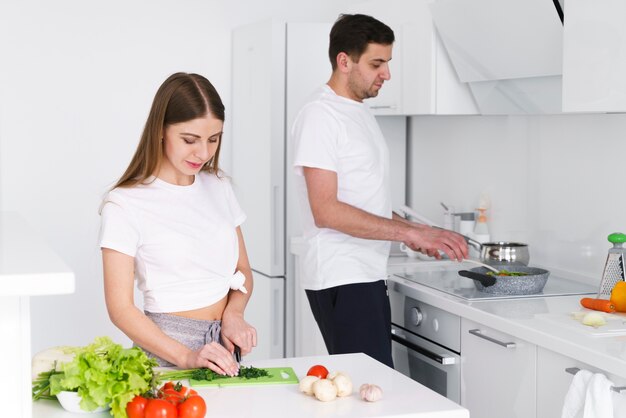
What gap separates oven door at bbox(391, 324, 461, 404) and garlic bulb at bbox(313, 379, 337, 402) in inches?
45.9

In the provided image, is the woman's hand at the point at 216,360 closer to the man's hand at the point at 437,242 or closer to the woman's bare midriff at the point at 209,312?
the woman's bare midriff at the point at 209,312

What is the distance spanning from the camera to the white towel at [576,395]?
2.18m

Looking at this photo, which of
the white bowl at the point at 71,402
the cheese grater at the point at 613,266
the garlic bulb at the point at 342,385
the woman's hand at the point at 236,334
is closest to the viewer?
the white bowl at the point at 71,402

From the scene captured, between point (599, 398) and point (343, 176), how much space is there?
109 centimetres

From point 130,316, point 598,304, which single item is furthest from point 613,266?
point 130,316

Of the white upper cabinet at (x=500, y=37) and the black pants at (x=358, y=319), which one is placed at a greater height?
the white upper cabinet at (x=500, y=37)

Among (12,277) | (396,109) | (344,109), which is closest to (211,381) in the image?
(12,277)

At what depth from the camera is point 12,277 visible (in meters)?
1.31

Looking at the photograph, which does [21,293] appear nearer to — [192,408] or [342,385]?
[192,408]

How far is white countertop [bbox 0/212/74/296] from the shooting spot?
131 cm

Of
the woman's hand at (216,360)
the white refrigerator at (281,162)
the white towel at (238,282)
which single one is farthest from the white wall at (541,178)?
the woman's hand at (216,360)

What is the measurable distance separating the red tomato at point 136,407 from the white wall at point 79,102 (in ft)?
9.73

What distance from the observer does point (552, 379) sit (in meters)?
2.38

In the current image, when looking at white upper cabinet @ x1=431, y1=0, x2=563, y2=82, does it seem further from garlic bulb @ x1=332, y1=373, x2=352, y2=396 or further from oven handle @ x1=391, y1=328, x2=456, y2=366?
garlic bulb @ x1=332, y1=373, x2=352, y2=396
